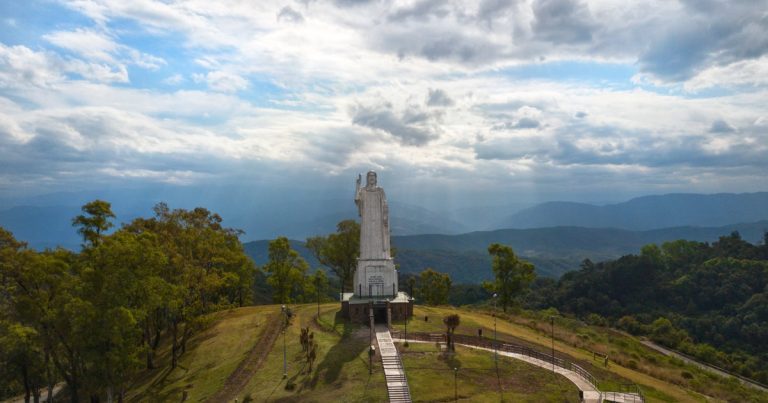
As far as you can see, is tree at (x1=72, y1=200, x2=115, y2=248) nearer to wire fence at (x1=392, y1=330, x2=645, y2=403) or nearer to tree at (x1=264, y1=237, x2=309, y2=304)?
wire fence at (x1=392, y1=330, x2=645, y2=403)

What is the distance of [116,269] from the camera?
3384cm

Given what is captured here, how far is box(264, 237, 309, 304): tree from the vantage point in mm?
71062

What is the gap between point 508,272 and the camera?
68812 mm

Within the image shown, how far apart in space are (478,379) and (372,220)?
25.0 m

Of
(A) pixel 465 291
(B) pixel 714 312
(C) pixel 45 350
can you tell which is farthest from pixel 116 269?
(A) pixel 465 291

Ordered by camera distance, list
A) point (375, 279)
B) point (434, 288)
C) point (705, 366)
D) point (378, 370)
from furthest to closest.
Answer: point (434, 288), point (705, 366), point (375, 279), point (378, 370)

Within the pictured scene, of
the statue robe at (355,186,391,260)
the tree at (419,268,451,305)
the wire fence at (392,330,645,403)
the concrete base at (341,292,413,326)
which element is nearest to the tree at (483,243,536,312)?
the tree at (419,268,451,305)

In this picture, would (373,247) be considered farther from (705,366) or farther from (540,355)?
(705,366)

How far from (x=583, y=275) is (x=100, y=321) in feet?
362

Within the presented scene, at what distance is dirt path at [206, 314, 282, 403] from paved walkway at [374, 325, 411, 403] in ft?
32.6

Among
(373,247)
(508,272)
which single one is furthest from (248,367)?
(508,272)

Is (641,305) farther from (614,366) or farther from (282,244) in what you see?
(282,244)

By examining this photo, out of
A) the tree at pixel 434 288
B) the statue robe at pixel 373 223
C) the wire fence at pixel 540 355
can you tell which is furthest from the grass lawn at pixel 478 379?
the tree at pixel 434 288

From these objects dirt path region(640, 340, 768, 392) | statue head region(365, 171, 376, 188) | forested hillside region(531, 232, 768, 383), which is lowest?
dirt path region(640, 340, 768, 392)
